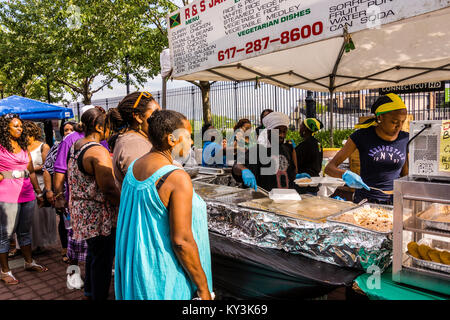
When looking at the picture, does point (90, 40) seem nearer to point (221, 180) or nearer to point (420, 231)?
point (221, 180)

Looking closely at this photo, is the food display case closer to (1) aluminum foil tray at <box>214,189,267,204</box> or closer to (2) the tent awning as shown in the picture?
(2) the tent awning

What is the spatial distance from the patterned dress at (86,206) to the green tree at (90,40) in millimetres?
8017

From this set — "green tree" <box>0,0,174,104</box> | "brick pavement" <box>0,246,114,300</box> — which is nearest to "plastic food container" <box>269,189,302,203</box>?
"brick pavement" <box>0,246,114,300</box>

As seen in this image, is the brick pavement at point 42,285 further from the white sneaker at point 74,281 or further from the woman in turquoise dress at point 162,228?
the woman in turquoise dress at point 162,228

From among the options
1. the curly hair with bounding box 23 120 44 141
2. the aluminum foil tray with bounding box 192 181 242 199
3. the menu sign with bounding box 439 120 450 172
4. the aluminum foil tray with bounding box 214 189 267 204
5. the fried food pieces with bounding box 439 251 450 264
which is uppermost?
the curly hair with bounding box 23 120 44 141

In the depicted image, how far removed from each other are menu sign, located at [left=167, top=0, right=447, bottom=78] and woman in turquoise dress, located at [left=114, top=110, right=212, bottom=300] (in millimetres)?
1111

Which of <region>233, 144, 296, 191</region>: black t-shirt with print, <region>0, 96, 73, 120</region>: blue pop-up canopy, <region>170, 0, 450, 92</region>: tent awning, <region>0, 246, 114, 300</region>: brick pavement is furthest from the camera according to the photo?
<region>0, 96, 73, 120</region>: blue pop-up canopy

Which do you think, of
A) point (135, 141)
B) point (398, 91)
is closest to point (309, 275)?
point (135, 141)

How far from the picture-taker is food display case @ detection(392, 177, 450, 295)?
1518 mm

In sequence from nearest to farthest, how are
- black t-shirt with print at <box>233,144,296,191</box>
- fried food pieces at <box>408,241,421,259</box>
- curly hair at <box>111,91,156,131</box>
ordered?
fried food pieces at <box>408,241,421,259</box>, curly hair at <box>111,91,156,131</box>, black t-shirt with print at <box>233,144,296,191</box>

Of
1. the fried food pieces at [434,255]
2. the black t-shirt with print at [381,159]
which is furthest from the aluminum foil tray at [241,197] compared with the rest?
the fried food pieces at [434,255]

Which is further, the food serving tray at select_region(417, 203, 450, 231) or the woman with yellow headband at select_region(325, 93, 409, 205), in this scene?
the woman with yellow headband at select_region(325, 93, 409, 205)

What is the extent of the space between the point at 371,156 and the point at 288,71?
1.79 m

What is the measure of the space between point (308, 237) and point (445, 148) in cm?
86
